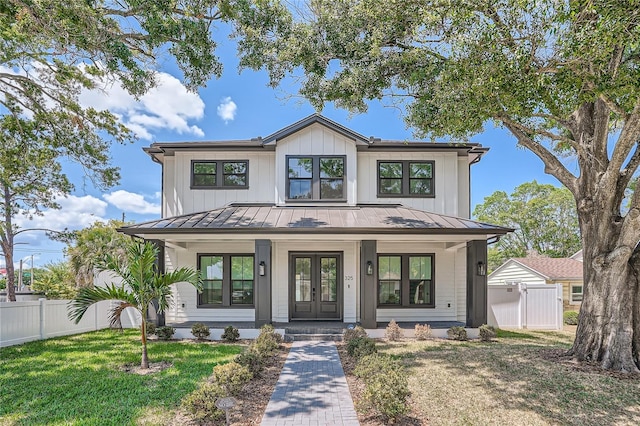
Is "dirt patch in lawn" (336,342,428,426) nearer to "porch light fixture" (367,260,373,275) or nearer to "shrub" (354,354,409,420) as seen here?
"shrub" (354,354,409,420)

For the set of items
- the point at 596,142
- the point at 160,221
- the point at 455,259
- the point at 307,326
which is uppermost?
the point at 596,142

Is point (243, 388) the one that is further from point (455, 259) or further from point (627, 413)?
point (455, 259)

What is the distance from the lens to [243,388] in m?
5.85

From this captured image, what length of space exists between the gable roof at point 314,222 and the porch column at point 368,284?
2.29 feet

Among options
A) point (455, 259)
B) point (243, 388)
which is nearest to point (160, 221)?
point (243, 388)

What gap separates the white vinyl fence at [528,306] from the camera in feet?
41.7

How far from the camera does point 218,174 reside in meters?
12.6

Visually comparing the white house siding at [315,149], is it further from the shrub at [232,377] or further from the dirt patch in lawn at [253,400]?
the shrub at [232,377]

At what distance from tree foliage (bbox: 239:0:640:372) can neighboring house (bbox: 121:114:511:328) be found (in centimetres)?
332

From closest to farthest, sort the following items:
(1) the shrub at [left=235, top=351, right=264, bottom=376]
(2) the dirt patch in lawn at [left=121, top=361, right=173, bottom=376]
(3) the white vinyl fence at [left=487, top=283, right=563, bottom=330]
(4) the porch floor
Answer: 1. (1) the shrub at [left=235, top=351, right=264, bottom=376]
2. (2) the dirt patch in lawn at [left=121, top=361, right=173, bottom=376]
3. (4) the porch floor
4. (3) the white vinyl fence at [left=487, top=283, right=563, bottom=330]

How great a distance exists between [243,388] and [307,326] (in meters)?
5.09

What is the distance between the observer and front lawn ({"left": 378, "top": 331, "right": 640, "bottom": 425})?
→ 15.8ft

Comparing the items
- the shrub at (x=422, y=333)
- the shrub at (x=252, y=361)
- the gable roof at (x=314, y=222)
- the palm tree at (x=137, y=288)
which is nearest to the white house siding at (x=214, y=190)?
the gable roof at (x=314, y=222)

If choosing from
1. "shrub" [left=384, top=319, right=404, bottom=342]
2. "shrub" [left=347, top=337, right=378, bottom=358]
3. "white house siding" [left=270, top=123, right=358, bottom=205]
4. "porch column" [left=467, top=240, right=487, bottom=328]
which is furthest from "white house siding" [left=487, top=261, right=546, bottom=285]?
"shrub" [left=347, top=337, right=378, bottom=358]
